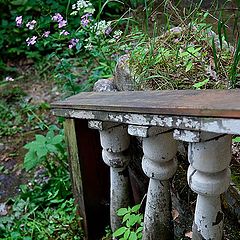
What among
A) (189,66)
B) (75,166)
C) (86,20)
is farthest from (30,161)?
(189,66)

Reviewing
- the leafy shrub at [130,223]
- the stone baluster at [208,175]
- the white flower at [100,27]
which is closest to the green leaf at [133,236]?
the leafy shrub at [130,223]

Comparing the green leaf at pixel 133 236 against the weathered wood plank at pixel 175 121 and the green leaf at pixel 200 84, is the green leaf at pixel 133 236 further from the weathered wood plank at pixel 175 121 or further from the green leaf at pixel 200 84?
the green leaf at pixel 200 84

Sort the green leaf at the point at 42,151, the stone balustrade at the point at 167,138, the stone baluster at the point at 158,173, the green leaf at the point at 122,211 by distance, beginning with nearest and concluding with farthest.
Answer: the stone balustrade at the point at 167,138 → the stone baluster at the point at 158,173 → the green leaf at the point at 122,211 → the green leaf at the point at 42,151

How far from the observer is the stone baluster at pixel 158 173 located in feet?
4.66

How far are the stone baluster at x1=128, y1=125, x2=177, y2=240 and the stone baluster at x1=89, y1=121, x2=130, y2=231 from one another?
0.21 metres

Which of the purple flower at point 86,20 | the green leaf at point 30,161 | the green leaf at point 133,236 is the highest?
the purple flower at point 86,20

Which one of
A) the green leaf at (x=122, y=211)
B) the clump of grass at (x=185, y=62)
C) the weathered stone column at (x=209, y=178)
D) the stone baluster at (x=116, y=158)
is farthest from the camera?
the clump of grass at (x=185, y=62)

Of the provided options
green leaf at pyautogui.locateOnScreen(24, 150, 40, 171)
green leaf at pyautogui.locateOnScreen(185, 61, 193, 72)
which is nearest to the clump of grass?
green leaf at pyautogui.locateOnScreen(185, 61, 193, 72)

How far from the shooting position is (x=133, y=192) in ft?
6.93

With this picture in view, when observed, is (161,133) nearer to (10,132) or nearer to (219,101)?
(219,101)

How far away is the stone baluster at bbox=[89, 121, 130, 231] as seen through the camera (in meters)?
1.70

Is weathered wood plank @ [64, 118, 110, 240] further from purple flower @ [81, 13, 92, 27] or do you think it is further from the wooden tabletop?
purple flower @ [81, 13, 92, 27]

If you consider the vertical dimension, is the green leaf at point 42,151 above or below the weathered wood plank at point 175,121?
below

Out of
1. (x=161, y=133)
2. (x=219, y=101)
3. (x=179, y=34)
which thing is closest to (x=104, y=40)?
(x=179, y=34)
